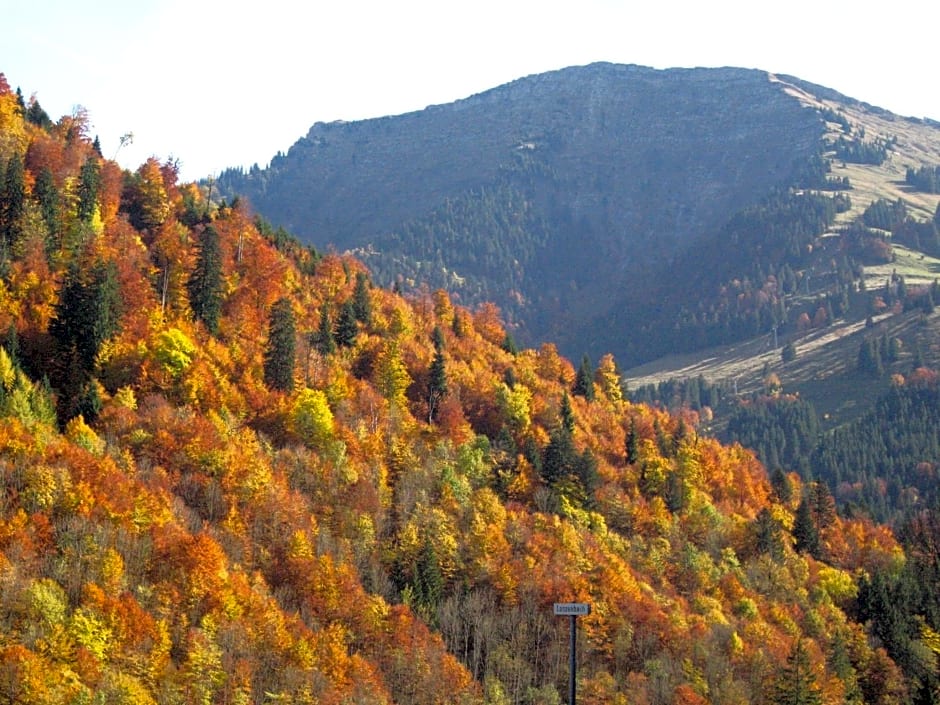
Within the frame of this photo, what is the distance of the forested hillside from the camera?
329 ft

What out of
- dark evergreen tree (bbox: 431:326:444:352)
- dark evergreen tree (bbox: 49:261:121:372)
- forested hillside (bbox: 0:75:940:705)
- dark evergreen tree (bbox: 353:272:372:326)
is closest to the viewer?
forested hillside (bbox: 0:75:940:705)

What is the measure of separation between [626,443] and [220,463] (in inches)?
2499

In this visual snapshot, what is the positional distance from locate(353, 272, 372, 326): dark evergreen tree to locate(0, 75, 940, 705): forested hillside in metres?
0.59

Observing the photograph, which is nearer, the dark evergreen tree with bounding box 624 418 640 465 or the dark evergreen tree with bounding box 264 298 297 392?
the dark evergreen tree with bounding box 264 298 297 392

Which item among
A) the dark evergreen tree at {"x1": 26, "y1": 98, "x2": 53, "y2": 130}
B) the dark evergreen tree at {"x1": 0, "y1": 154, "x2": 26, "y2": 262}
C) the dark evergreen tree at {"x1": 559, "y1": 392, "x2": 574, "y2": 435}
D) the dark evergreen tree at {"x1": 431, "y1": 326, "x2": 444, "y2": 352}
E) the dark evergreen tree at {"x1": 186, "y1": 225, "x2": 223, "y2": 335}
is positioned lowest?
the dark evergreen tree at {"x1": 559, "y1": 392, "x2": 574, "y2": 435}

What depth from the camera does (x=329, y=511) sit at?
12625 centimetres

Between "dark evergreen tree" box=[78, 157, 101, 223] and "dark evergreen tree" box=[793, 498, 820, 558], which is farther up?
"dark evergreen tree" box=[78, 157, 101, 223]

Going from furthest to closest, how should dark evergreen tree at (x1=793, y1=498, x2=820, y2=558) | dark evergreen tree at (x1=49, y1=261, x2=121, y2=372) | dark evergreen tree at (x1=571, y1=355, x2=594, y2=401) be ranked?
dark evergreen tree at (x1=571, y1=355, x2=594, y2=401)
dark evergreen tree at (x1=793, y1=498, x2=820, y2=558)
dark evergreen tree at (x1=49, y1=261, x2=121, y2=372)

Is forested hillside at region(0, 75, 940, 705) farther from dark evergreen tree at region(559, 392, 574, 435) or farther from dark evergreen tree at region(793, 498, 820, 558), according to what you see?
dark evergreen tree at region(559, 392, 574, 435)

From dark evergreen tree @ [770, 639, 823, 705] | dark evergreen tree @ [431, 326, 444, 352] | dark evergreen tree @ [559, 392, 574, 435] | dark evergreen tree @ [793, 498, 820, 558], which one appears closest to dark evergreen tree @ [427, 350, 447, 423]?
dark evergreen tree @ [431, 326, 444, 352]

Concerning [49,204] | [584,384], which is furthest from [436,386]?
[49,204]

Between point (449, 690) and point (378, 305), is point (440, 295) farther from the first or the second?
point (449, 690)

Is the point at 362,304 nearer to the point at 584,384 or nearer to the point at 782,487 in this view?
the point at 584,384

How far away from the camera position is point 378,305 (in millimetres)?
168625
